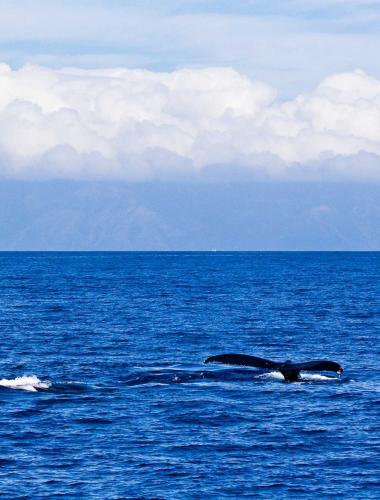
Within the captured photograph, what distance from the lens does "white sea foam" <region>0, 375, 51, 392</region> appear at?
135 feet

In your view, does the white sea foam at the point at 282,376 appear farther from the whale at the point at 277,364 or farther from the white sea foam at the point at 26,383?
the white sea foam at the point at 26,383

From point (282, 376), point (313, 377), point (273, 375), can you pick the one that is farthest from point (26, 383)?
point (313, 377)

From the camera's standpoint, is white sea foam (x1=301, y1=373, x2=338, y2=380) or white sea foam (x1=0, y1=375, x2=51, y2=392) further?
white sea foam (x1=301, y1=373, x2=338, y2=380)

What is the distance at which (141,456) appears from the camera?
101 ft

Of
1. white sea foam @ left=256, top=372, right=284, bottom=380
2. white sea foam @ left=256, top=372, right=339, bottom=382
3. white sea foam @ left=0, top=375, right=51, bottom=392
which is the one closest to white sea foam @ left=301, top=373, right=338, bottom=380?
white sea foam @ left=256, top=372, right=339, bottom=382

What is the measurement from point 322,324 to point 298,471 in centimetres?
4668

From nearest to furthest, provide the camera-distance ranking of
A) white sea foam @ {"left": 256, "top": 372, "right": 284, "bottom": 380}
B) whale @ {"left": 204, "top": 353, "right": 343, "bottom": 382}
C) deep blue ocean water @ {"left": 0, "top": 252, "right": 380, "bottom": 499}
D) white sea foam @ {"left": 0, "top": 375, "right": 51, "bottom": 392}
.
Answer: deep blue ocean water @ {"left": 0, "top": 252, "right": 380, "bottom": 499} → whale @ {"left": 204, "top": 353, "right": 343, "bottom": 382} → white sea foam @ {"left": 0, "top": 375, "right": 51, "bottom": 392} → white sea foam @ {"left": 256, "top": 372, "right": 284, "bottom": 380}

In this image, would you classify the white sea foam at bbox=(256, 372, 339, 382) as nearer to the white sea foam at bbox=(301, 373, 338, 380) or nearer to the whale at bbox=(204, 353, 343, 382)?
→ the white sea foam at bbox=(301, 373, 338, 380)

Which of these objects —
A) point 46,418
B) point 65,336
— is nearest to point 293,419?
point 46,418

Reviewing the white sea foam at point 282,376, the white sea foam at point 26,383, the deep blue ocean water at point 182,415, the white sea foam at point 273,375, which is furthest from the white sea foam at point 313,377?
the white sea foam at point 26,383

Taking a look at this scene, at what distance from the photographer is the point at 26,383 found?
4228cm

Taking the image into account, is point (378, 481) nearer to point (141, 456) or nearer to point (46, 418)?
point (141, 456)

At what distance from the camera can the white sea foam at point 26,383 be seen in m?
41.3

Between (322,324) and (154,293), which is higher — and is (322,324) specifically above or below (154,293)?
below
